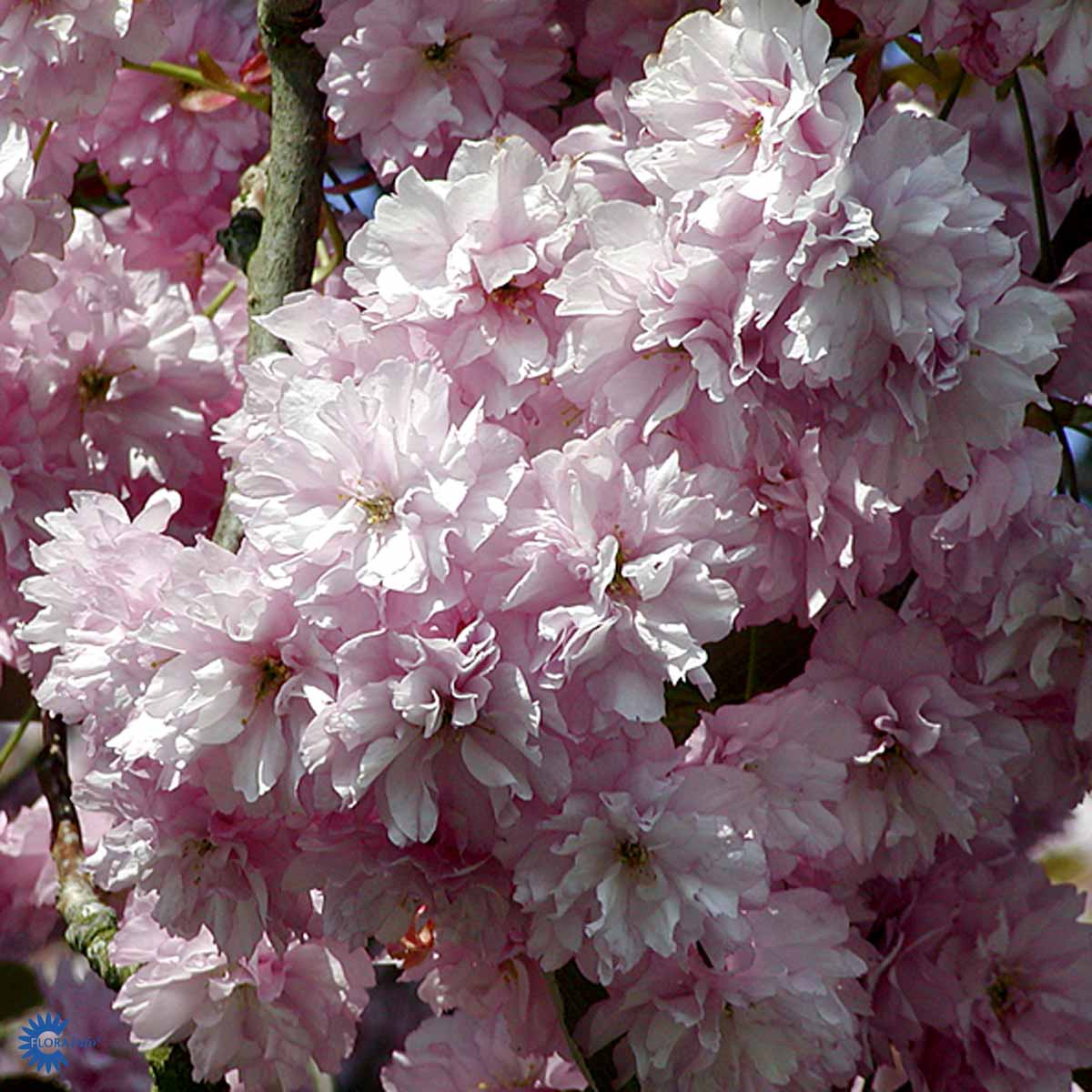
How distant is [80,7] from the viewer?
0.98 m

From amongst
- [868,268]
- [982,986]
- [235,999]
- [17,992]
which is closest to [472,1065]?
[235,999]

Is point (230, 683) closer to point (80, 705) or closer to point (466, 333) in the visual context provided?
point (80, 705)

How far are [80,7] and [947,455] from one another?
0.55 m

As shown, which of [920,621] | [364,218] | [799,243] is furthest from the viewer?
[364,218]

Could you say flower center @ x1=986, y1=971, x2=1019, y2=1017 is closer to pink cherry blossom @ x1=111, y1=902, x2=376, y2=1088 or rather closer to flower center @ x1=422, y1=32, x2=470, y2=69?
pink cherry blossom @ x1=111, y1=902, x2=376, y2=1088

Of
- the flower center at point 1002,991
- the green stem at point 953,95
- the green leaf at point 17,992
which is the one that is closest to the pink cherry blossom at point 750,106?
A: the green stem at point 953,95

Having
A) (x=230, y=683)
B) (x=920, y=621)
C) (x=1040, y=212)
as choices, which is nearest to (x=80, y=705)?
(x=230, y=683)

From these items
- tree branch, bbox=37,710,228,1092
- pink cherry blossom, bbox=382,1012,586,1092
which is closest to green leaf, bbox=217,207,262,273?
tree branch, bbox=37,710,228,1092

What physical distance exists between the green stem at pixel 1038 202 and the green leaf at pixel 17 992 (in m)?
0.96

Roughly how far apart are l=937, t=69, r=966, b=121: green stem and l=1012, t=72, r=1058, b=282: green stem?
0.04 metres

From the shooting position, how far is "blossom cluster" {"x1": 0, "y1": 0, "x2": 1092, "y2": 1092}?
2.49 ft

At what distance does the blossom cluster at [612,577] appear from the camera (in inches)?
29.9

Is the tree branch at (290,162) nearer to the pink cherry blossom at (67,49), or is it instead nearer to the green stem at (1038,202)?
the pink cherry blossom at (67,49)

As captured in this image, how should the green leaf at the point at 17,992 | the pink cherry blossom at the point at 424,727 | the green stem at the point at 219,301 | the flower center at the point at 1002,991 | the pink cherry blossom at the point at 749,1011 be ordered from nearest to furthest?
the pink cherry blossom at the point at 424,727
the pink cherry blossom at the point at 749,1011
the flower center at the point at 1002,991
the green stem at the point at 219,301
the green leaf at the point at 17,992
